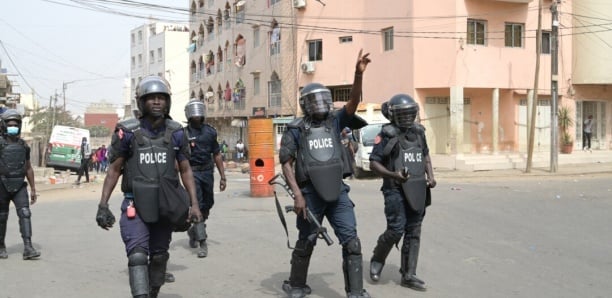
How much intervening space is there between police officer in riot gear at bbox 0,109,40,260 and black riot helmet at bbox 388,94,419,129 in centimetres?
459

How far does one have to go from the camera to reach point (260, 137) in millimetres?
14023

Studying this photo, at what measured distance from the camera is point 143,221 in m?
4.31

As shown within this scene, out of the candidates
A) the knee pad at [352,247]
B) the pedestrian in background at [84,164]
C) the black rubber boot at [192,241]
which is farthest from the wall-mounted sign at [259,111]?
the knee pad at [352,247]

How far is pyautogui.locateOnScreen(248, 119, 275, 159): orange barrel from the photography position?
14039 millimetres

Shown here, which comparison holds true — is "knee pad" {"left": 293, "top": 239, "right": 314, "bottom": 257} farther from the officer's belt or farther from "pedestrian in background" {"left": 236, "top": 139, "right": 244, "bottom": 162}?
"pedestrian in background" {"left": 236, "top": 139, "right": 244, "bottom": 162}

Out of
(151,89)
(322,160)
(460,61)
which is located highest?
(460,61)

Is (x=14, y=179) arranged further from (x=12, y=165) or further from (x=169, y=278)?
(x=169, y=278)

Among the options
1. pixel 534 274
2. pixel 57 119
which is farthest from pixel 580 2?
pixel 57 119

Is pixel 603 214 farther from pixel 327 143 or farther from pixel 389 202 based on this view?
pixel 327 143

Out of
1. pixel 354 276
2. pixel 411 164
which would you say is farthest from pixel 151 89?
pixel 411 164

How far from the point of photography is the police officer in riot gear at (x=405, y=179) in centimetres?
552

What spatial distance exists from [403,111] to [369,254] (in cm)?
234

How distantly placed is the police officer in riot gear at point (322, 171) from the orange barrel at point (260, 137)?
29.3 feet

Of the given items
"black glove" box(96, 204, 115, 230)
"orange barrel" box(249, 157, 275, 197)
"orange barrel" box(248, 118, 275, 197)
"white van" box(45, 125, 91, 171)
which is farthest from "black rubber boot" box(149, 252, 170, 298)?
"white van" box(45, 125, 91, 171)
